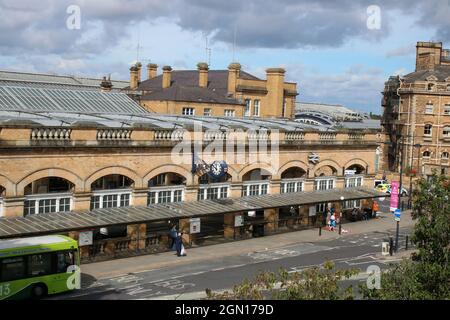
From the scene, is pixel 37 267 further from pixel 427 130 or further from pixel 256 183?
pixel 427 130

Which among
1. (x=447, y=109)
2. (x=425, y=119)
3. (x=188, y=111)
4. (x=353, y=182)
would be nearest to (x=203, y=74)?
(x=188, y=111)

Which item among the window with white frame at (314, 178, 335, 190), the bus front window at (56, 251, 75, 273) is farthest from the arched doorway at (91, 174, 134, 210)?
the window with white frame at (314, 178, 335, 190)

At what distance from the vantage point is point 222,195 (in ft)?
134

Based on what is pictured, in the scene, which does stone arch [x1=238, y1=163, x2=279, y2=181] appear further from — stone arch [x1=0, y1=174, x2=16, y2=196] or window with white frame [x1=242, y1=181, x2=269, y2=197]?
stone arch [x1=0, y1=174, x2=16, y2=196]

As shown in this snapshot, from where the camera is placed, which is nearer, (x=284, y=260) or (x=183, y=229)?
(x=284, y=260)

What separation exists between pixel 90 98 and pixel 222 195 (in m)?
18.6

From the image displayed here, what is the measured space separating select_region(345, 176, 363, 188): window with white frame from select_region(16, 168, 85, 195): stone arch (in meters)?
24.5

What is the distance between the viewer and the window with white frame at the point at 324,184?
4813 centimetres

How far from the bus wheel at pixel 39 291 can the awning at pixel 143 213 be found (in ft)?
10.8

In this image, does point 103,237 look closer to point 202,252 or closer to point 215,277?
point 202,252

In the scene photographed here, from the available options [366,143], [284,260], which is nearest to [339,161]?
[366,143]

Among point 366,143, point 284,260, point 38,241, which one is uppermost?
point 366,143

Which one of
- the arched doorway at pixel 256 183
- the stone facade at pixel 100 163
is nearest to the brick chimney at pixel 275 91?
the stone facade at pixel 100 163
